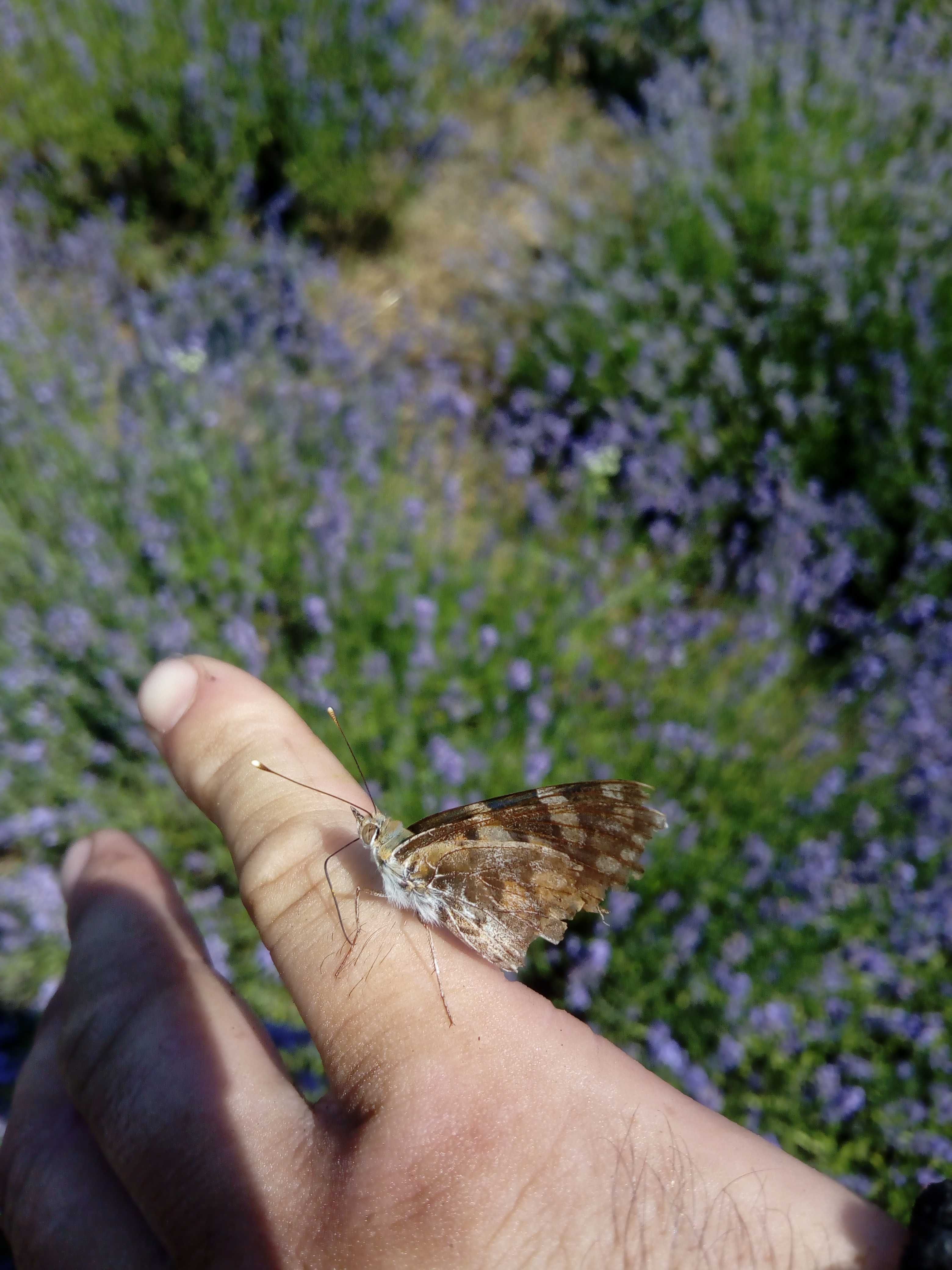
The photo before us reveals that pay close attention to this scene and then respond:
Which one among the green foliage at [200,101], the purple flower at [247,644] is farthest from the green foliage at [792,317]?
the purple flower at [247,644]

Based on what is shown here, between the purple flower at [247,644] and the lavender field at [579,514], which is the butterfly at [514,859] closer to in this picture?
the lavender field at [579,514]

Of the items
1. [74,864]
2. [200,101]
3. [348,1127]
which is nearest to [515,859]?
[348,1127]

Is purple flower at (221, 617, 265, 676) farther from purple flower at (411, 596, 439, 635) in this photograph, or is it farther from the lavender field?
purple flower at (411, 596, 439, 635)

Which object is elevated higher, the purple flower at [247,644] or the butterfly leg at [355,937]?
the butterfly leg at [355,937]

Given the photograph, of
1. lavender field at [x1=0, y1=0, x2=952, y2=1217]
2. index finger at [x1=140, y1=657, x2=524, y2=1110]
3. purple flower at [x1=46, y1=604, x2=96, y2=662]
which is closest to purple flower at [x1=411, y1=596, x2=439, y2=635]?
lavender field at [x1=0, y1=0, x2=952, y2=1217]

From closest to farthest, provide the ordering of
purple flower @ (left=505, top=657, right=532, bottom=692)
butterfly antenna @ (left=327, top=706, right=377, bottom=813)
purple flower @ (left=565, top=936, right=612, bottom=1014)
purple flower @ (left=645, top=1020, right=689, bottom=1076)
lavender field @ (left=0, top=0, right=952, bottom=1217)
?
1. butterfly antenna @ (left=327, top=706, right=377, bottom=813)
2. purple flower @ (left=645, top=1020, right=689, bottom=1076)
3. purple flower @ (left=565, top=936, right=612, bottom=1014)
4. lavender field @ (left=0, top=0, right=952, bottom=1217)
5. purple flower @ (left=505, top=657, right=532, bottom=692)

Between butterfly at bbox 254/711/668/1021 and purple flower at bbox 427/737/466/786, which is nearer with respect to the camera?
butterfly at bbox 254/711/668/1021

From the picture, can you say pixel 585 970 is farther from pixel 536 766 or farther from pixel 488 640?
pixel 488 640

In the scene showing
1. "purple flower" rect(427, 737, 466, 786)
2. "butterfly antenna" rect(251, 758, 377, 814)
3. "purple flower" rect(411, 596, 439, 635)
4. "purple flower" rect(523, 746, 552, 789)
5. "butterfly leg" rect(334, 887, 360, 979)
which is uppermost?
"butterfly antenna" rect(251, 758, 377, 814)
